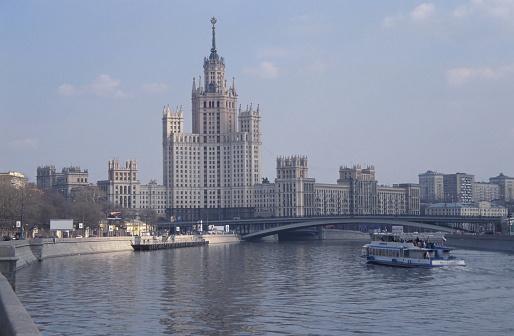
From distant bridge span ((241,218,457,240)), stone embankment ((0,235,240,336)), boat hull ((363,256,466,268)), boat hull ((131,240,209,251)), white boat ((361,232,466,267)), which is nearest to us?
stone embankment ((0,235,240,336))

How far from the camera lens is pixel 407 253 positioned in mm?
92688

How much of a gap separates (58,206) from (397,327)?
134 m

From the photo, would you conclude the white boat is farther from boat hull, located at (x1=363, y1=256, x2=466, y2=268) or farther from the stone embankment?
the stone embankment

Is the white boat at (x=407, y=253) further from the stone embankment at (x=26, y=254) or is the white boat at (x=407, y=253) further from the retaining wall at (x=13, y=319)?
the retaining wall at (x=13, y=319)

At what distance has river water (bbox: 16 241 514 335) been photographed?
43.2m

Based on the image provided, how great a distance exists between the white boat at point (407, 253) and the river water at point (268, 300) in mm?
2906

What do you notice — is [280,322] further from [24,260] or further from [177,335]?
[24,260]

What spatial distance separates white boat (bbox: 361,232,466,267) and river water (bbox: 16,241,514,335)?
2906mm

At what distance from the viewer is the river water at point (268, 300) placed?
43250 mm

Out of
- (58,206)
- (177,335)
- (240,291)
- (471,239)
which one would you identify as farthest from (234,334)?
(58,206)

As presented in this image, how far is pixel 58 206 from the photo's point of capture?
169 metres

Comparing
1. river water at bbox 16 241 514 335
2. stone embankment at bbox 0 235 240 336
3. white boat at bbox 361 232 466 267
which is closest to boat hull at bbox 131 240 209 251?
stone embankment at bbox 0 235 240 336

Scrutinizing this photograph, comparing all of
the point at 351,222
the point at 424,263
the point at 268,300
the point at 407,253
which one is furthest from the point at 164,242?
the point at 268,300

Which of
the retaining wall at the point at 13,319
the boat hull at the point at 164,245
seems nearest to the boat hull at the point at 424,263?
the boat hull at the point at 164,245
